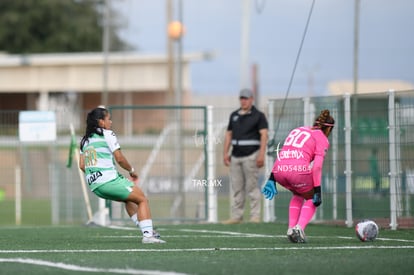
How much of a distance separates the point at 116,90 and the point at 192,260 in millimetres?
41669

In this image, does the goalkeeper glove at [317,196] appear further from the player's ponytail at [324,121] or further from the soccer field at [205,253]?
the player's ponytail at [324,121]

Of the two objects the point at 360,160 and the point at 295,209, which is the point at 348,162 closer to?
the point at 360,160

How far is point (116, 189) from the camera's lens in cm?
1341

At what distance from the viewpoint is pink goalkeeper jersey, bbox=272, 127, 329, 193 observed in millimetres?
13531

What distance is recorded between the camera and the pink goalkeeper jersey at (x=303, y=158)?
13.5 m

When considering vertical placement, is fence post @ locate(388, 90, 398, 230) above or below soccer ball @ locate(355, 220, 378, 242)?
above

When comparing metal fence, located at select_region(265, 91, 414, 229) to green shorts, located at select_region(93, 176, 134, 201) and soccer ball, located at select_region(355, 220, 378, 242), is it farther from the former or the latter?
green shorts, located at select_region(93, 176, 134, 201)

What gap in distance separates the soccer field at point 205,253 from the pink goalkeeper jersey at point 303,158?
0.79 m

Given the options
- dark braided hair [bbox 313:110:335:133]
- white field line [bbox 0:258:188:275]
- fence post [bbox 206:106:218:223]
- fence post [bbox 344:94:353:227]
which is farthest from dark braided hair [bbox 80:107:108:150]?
fence post [bbox 206:106:218:223]

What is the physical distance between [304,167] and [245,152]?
561cm

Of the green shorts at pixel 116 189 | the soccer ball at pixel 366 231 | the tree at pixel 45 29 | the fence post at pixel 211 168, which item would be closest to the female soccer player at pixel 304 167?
the soccer ball at pixel 366 231

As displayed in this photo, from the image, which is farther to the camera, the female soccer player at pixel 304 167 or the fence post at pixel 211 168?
the fence post at pixel 211 168

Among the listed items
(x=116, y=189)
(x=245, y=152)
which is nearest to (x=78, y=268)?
(x=116, y=189)

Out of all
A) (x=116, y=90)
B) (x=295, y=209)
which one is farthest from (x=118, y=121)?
(x=116, y=90)
